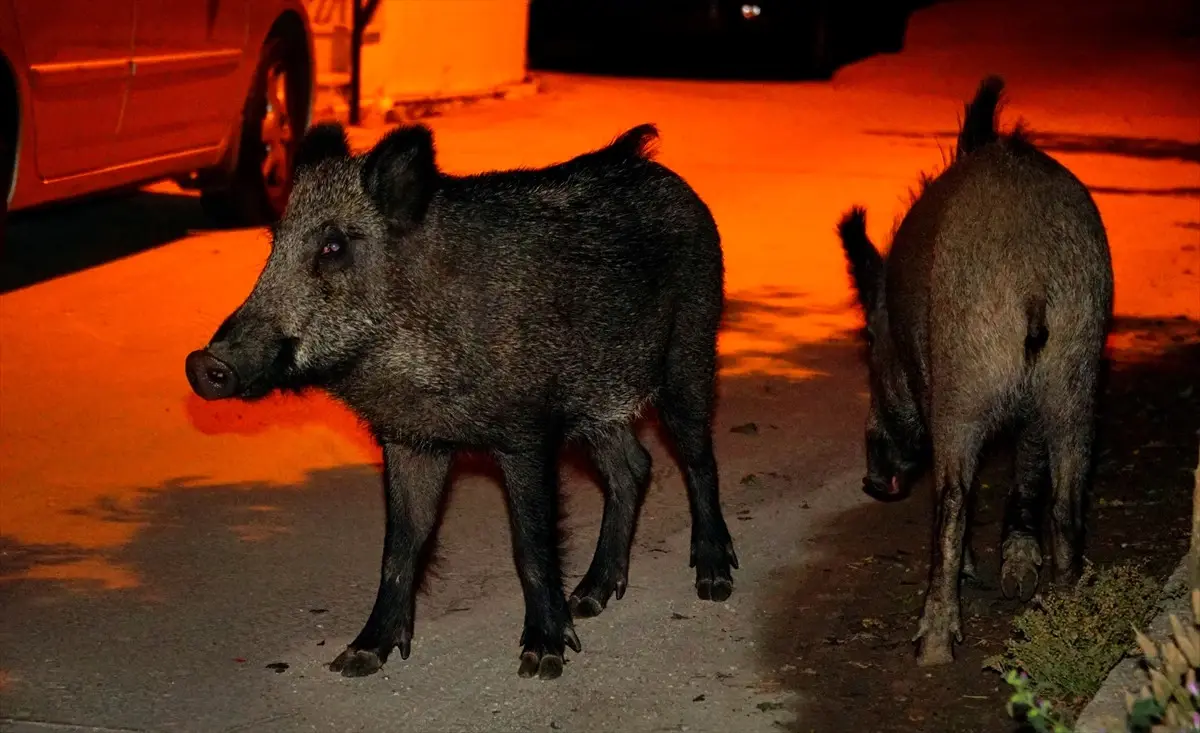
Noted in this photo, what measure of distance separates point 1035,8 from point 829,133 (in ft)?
36.9

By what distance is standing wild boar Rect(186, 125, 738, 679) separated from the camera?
489 centimetres

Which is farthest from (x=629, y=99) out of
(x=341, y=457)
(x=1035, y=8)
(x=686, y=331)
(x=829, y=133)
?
(x=686, y=331)

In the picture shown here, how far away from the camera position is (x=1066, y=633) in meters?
4.91

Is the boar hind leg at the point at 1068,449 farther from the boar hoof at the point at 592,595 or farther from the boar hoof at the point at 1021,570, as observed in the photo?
the boar hoof at the point at 592,595

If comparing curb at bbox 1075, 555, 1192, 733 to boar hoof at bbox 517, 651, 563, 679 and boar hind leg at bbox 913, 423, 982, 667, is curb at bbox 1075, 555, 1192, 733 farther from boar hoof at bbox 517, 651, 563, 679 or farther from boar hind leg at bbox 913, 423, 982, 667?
boar hoof at bbox 517, 651, 563, 679

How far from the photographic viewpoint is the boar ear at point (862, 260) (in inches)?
248

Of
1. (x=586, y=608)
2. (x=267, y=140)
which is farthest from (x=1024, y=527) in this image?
(x=267, y=140)

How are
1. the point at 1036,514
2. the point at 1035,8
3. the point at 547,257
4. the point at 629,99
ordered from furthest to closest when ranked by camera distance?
the point at 1035,8 < the point at 629,99 < the point at 1036,514 < the point at 547,257

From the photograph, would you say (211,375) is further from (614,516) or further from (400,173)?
(614,516)

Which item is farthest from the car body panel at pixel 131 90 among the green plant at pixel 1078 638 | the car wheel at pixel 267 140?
the green plant at pixel 1078 638

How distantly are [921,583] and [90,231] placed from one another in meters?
7.24

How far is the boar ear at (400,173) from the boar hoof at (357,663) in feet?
3.98

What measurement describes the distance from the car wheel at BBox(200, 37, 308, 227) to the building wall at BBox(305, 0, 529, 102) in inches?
152

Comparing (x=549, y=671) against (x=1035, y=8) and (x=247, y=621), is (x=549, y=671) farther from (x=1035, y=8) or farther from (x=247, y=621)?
(x=1035, y=8)
